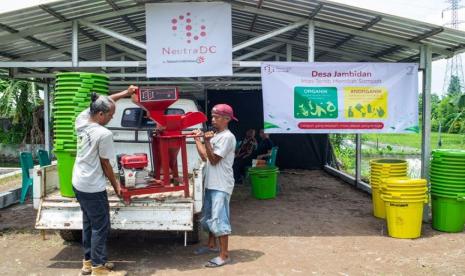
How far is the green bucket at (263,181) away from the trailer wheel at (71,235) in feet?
13.0

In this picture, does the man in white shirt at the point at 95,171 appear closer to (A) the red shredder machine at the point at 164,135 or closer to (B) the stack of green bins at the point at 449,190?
(A) the red shredder machine at the point at 164,135

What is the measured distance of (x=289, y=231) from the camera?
6.76 metres

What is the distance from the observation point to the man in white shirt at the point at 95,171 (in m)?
4.56

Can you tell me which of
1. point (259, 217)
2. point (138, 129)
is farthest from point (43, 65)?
point (259, 217)

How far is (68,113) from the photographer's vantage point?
17.6 ft

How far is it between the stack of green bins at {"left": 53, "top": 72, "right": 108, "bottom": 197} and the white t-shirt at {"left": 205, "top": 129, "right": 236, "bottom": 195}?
1.60 meters

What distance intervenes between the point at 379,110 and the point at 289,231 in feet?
7.59

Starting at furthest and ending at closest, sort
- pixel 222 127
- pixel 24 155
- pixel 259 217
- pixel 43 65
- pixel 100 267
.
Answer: pixel 24 155 < pixel 259 217 < pixel 43 65 < pixel 222 127 < pixel 100 267

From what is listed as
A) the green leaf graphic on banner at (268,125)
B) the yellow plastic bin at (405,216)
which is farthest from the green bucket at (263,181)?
the yellow plastic bin at (405,216)

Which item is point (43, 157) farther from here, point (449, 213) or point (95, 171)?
point (449, 213)

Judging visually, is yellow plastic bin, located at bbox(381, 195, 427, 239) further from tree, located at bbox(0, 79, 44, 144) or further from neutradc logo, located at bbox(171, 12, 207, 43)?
tree, located at bbox(0, 79, 44, 144)

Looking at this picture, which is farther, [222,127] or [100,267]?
[222,127]

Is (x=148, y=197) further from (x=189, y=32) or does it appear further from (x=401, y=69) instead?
(x=401, y=69)

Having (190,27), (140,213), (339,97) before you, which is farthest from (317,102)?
(140,213)
